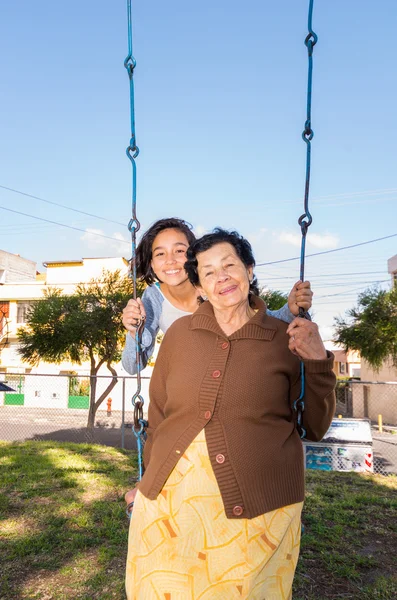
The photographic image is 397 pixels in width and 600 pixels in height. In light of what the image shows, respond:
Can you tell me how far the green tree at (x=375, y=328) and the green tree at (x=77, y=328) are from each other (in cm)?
1066

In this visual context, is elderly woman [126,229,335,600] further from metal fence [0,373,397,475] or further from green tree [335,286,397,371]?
green tree [335,286,397,371]

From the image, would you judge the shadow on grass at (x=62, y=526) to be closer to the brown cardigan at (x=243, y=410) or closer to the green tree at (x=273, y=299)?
the brown cardigan at (x=243, y=410)

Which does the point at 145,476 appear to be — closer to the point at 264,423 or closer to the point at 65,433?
the point at 264,423

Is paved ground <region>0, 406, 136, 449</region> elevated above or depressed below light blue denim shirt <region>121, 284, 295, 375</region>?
below

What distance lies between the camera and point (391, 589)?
373 centimetres

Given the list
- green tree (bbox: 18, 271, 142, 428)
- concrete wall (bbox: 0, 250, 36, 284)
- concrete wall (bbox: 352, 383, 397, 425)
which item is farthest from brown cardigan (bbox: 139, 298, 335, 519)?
concrete wall (bbox: 0, 250, 36, 284)

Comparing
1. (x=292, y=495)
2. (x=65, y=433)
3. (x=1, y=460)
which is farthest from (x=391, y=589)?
(x=65, y=433)

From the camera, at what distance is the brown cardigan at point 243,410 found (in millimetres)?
1746

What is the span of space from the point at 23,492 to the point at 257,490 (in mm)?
5112

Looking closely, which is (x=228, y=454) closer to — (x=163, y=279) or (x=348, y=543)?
(x=163, y=279)

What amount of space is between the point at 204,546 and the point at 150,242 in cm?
133

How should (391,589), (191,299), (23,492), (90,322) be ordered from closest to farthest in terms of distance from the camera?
(191,299), (391,589), (23,492), (90,322)

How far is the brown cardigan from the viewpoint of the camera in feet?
5.73

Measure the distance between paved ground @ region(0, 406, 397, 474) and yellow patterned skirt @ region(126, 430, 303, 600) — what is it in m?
10.1
